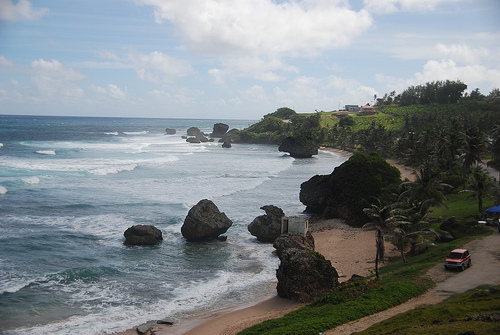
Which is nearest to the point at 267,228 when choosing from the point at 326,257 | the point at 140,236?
the point at 326,257

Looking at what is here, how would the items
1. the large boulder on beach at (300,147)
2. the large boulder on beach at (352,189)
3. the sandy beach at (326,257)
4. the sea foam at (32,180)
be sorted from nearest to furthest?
the sandy beach at (326,257)
the large boulder on beach at (352,189)
the sea foam at (32,180)
the large boulder on beach at (300,147)

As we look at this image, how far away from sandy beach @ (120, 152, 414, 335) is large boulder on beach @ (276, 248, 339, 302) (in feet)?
2.24

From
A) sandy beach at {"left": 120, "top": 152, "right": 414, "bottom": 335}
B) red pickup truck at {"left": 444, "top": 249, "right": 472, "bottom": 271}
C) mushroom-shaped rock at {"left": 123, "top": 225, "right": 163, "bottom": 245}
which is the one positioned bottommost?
sandy beach at {"left": 120, "top": 152, "right": 414, "bottom": 335}

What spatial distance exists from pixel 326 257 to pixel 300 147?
73.2 m

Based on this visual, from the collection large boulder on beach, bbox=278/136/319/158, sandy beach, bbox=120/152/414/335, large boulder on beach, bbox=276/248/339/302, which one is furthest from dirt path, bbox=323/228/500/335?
large boulder on beach, bbox=278/136/319/158

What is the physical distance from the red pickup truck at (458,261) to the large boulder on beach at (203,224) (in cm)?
1789

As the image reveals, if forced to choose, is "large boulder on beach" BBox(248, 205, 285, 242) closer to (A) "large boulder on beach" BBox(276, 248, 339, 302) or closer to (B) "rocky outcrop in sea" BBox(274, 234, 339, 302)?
(B) "rocky outcrop in sea" BBox(274, 234, 339, 302)

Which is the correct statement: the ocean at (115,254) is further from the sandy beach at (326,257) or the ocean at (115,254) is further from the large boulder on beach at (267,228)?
the sandy beach at (326,257)

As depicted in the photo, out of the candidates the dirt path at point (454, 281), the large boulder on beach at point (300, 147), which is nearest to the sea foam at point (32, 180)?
the dirt path at point (454, 281)

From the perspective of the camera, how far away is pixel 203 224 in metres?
34.5

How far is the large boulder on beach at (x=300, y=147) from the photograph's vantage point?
104m

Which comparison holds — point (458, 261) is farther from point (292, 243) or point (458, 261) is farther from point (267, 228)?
point (267, 228)

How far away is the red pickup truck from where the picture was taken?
2347 cm

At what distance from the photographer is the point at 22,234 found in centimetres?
3347
